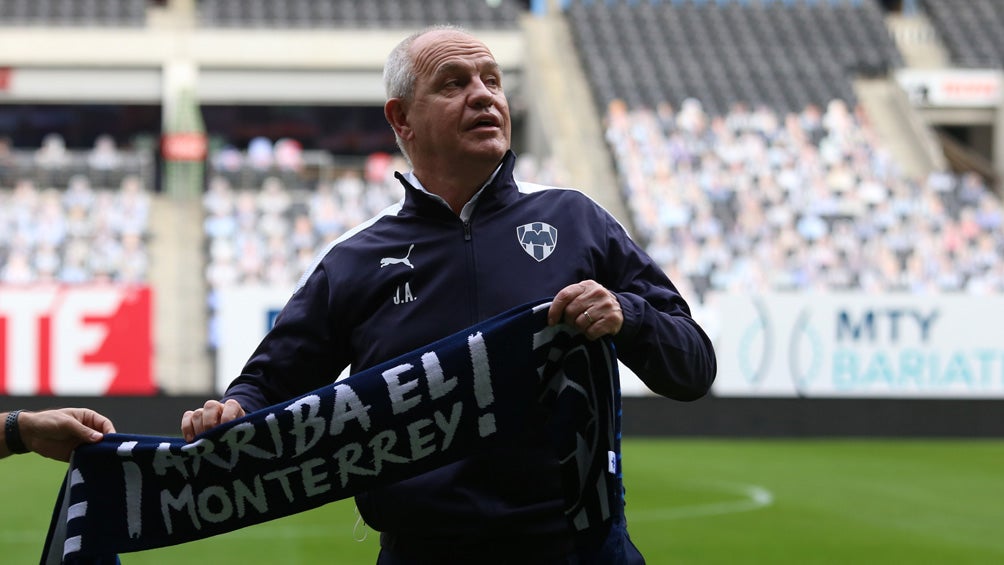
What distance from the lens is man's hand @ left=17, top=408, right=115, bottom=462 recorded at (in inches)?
124

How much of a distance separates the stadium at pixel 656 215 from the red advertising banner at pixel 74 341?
3 cm

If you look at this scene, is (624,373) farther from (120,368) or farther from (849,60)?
(849,60)

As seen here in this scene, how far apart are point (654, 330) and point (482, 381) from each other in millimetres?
446

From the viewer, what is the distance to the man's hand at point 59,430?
315cm

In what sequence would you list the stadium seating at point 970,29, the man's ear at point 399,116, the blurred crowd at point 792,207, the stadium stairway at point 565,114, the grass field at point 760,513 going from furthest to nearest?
1. the stadium seating at point 970,29
2. the stadium stairway at point 565,114
3. the blurred crowd at point 792,207
4. the grass field at point 760,513
5. the man's ear at point 399,116

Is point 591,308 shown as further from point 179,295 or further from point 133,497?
point 179,295

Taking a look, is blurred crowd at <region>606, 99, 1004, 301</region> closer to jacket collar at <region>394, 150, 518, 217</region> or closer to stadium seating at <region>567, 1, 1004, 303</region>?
stadium seating at <region>567, 1, 1004, 303</region>

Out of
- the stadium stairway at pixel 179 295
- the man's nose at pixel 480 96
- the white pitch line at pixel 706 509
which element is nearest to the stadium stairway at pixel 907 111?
the stadium stairway at pixel 179 295

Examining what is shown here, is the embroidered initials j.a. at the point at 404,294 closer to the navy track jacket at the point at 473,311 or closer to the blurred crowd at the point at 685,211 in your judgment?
the navy track jacket at the point at 473,311

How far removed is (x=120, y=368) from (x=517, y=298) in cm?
1295

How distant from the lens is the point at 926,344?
1570cm

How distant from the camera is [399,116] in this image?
3.26 meters

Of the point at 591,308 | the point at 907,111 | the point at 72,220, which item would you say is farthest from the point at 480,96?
the point at 907,111

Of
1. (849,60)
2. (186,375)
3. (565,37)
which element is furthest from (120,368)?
(849,60)
